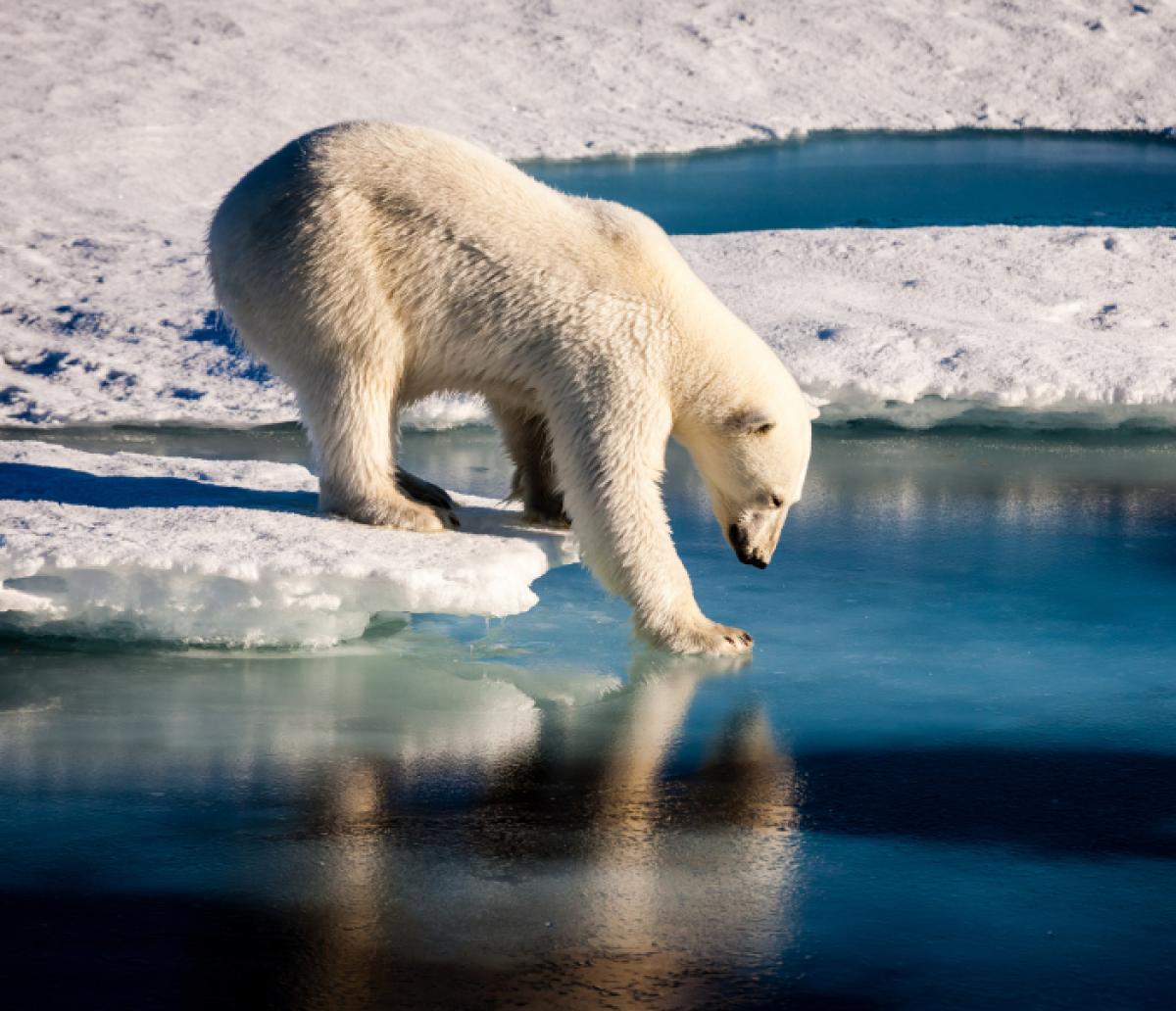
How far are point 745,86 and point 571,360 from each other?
11.2 metres

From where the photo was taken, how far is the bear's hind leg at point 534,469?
508 centimetres

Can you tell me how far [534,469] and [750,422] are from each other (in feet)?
2.77

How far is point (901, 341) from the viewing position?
25.3 ft

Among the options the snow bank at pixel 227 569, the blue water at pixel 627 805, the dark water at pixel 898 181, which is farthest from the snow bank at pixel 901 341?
the snow bank at pixel 227 569

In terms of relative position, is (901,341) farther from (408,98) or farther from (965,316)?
(408,98)

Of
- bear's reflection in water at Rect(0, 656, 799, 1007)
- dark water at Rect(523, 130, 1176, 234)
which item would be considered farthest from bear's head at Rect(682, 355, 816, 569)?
dark water at Rect(523, 130, 1176, 234)

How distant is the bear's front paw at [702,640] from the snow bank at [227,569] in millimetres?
416

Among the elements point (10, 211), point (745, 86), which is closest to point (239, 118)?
point (10, 211)

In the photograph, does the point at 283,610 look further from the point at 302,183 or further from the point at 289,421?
the point at 289,421

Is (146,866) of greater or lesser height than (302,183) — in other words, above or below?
below

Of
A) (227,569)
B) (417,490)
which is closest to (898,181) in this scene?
(417,490)

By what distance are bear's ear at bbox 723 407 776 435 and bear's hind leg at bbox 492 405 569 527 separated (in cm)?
70

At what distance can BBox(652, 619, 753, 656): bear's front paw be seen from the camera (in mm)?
4578

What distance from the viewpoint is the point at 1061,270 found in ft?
29.2
